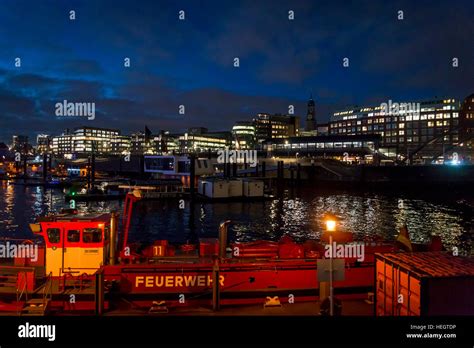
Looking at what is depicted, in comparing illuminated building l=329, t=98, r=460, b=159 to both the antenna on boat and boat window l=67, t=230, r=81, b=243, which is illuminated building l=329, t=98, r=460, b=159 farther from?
boat window l=67, t=230, r=81, b=243

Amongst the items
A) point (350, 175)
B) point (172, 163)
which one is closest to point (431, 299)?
point (350, 175)

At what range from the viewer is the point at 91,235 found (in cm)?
1341

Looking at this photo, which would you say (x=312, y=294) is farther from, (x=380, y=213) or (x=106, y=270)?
(x=380, y=213)

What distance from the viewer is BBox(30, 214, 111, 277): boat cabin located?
1328cm

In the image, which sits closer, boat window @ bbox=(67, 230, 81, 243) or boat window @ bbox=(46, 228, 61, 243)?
boat window @ bbox=(46, 228, 61, 243)

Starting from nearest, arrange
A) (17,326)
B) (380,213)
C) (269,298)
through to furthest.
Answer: (17,326) < (269,298) < (380,213)

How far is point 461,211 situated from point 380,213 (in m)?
12.3

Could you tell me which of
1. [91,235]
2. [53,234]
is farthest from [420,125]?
[53,234]

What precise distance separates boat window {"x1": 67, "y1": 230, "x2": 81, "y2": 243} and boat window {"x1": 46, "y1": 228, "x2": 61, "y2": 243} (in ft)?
1.11

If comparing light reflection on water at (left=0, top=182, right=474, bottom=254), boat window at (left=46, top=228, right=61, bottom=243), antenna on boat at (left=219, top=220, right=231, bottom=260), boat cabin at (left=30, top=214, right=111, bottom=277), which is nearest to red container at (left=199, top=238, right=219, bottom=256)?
antenna on boat at (left=219, top=220, right=231, bottom=260)

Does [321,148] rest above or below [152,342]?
above

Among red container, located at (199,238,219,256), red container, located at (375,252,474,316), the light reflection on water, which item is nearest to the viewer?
red container, located at (375,252,474,316)

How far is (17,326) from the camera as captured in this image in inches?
332

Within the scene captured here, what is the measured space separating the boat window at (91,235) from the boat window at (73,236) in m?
0.18
